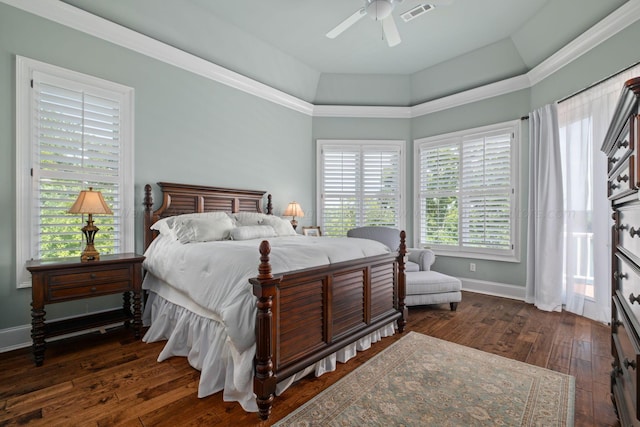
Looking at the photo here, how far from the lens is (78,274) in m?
2.48

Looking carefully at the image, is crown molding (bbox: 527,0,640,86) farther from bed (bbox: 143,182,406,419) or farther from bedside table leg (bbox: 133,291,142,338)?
bedside table leg (bbox: 133,291,142,338)

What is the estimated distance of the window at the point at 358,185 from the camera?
540 cm

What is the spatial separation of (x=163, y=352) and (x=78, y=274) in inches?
37.6

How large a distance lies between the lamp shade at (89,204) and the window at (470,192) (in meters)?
4.50

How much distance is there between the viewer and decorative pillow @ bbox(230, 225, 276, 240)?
3.10 meters

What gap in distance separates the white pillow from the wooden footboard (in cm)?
134

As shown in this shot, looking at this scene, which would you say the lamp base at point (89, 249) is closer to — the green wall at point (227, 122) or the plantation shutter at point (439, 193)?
the green wall at point (227, 122)

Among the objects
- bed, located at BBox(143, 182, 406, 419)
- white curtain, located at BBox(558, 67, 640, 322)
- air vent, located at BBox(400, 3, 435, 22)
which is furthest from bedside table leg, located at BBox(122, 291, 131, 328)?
white curtain, located at BBox(558, 67, 640, 322)

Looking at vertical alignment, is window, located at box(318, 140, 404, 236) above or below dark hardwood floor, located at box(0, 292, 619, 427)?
above

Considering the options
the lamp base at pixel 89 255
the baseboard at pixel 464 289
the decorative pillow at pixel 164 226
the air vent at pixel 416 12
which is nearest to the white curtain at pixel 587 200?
the baseboard at pixel 464 289

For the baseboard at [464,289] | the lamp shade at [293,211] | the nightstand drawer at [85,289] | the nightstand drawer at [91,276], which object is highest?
the lamp shade at [293,211]

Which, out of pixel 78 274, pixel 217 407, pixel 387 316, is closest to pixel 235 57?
pixel 78 274

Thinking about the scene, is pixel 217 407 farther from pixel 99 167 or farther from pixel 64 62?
pixel 64 62

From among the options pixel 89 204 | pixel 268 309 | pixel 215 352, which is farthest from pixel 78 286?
pixel 268 309
